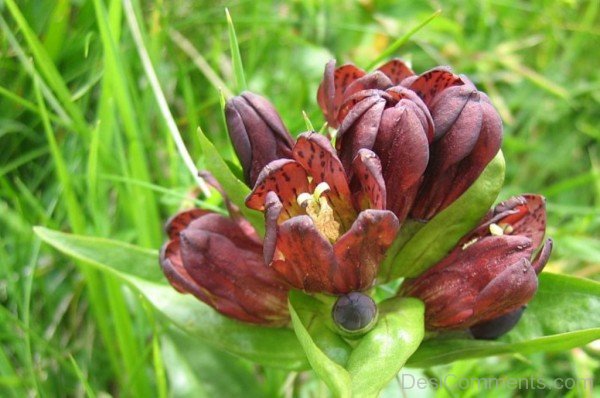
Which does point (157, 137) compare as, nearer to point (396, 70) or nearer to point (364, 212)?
point (396, 70)

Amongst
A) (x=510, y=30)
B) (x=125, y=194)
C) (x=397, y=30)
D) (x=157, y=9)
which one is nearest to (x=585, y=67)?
(x=510, y=30)

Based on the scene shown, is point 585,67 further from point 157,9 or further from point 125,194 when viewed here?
point 125,194

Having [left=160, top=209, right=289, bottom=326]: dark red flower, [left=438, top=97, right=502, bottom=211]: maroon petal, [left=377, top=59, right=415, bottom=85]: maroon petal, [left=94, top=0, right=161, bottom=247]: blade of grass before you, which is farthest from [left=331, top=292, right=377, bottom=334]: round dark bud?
[left=94, top=0, right=161, bottom=247]: blade of grass

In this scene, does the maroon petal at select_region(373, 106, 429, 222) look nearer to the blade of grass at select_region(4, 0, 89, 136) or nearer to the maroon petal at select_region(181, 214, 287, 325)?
the maroon petal at select_region(181, 214, 287, 325)

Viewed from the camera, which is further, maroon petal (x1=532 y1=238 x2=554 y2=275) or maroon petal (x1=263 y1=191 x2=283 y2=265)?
maroon petal (x1=532 y1=238 x2=554 y2=275)

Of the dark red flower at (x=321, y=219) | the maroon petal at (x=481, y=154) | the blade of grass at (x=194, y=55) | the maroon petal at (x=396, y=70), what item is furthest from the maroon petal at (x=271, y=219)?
the blade of grass at (x=194, y=55)
